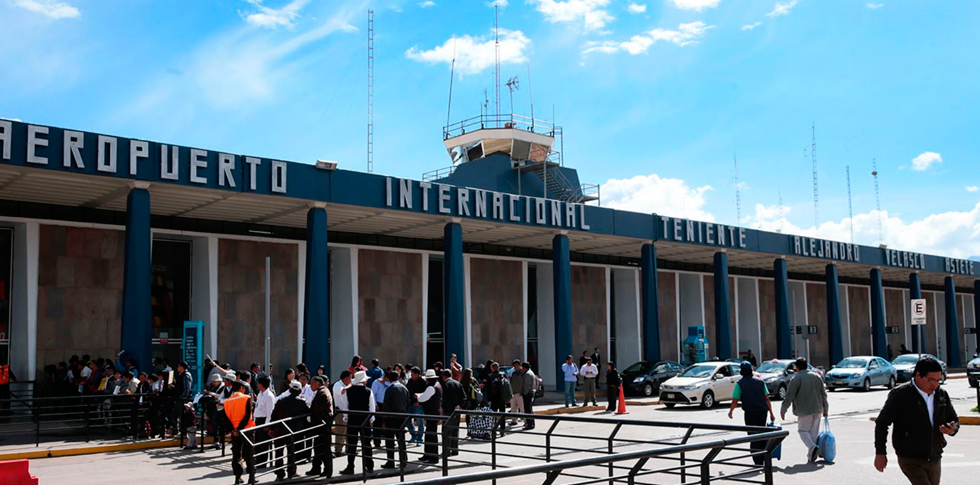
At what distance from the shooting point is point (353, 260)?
32.2 meters

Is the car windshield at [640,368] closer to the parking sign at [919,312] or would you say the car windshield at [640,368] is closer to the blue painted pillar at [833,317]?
the parking sign at [919,312]

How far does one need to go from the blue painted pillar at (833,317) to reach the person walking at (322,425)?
40.8m

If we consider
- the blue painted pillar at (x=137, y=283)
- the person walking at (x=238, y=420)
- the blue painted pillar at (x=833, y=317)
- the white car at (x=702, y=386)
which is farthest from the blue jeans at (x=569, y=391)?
the blue painted pillar at (x=833, y=317)

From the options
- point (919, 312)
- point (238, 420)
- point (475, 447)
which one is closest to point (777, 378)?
point (919, 312)

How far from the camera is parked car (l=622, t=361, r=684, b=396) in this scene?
3272 centimetres

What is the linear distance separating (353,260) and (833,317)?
97.8ft

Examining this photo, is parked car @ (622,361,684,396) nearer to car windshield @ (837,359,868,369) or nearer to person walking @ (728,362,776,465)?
car windshield @ (837,359,868,369)

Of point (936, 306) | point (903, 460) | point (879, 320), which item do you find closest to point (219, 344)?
point (903, 460)

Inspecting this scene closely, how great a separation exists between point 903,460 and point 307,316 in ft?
65.5

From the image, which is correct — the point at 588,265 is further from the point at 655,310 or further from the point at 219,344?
the point at 219,344

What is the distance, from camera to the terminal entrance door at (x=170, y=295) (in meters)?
28.0

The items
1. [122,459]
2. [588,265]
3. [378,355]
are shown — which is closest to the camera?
[122,459]

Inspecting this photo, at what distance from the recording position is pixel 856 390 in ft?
112

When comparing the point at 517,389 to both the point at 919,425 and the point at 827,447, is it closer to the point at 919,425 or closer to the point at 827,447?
the point at 827,447
